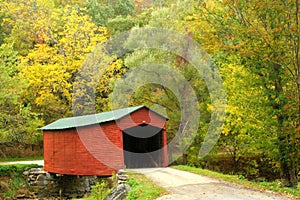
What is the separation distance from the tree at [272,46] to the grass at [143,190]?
4584mm

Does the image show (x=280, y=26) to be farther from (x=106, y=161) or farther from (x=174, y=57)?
(x=174, y=57)

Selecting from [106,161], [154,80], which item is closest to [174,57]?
[154,80]

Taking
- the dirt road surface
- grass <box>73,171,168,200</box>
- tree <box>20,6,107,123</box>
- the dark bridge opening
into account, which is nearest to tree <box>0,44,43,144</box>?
tree <box>20,6,107,123</box>

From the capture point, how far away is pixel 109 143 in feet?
57.0

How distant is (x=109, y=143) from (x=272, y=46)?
8.62 m

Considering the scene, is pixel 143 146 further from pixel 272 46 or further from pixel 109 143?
pixel 272 46

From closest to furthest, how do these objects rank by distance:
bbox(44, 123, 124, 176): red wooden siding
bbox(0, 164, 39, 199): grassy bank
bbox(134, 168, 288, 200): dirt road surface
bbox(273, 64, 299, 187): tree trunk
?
bbox(134, 168, 288, 200): dirt road surface → bbox(273, 64, 299, 187): tree trunk → bbox(44, 123, 124, 176): red wooden siding → bbox(0, 164, 39, 199): grassy bank

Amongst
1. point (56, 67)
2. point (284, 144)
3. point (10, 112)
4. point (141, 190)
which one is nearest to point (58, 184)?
point (10, 112)

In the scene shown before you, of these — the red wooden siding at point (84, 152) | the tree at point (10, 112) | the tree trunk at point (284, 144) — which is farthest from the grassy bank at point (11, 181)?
the tree trunk at point (284, 144)

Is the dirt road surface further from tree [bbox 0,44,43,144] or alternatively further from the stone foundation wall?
tree [bbox 0,44,43,144]

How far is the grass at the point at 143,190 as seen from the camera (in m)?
11.4

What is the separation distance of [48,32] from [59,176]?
15972 millimetres

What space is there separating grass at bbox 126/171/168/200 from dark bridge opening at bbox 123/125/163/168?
15.8 feet

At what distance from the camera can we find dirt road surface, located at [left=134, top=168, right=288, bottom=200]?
1080 cm
